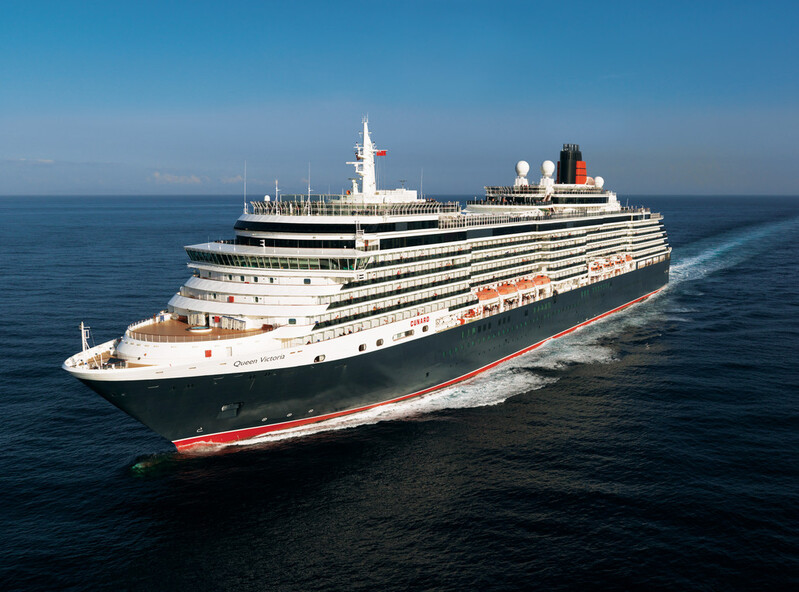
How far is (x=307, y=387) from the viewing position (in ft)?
119

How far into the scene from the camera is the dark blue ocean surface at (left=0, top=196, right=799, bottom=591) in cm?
2491

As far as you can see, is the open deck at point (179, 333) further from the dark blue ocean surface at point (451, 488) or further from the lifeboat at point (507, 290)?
the lifeboat at point (507, 290)

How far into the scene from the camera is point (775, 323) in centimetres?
6350

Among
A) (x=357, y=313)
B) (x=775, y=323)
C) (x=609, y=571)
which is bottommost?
(x=609, y=571)

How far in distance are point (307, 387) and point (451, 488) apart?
11.2 m

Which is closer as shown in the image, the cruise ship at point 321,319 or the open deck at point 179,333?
the cruise ship at point 321,319

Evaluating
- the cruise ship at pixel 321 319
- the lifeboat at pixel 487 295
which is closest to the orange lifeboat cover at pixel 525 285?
the cruise ship at pixel 321 319

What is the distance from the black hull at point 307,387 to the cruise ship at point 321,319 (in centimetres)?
9

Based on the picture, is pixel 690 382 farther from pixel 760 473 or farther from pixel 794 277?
pixel 794 277

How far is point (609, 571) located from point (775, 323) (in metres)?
52.1

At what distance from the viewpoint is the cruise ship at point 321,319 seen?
3262 centimetres

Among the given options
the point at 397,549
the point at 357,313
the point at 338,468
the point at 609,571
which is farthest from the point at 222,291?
the point at 609,571

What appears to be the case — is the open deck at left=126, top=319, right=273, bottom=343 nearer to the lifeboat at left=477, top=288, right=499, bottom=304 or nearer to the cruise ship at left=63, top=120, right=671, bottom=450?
the cruise ship at left=63, top=120, right=671, bottom=450

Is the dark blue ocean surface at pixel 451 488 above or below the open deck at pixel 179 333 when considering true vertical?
below
